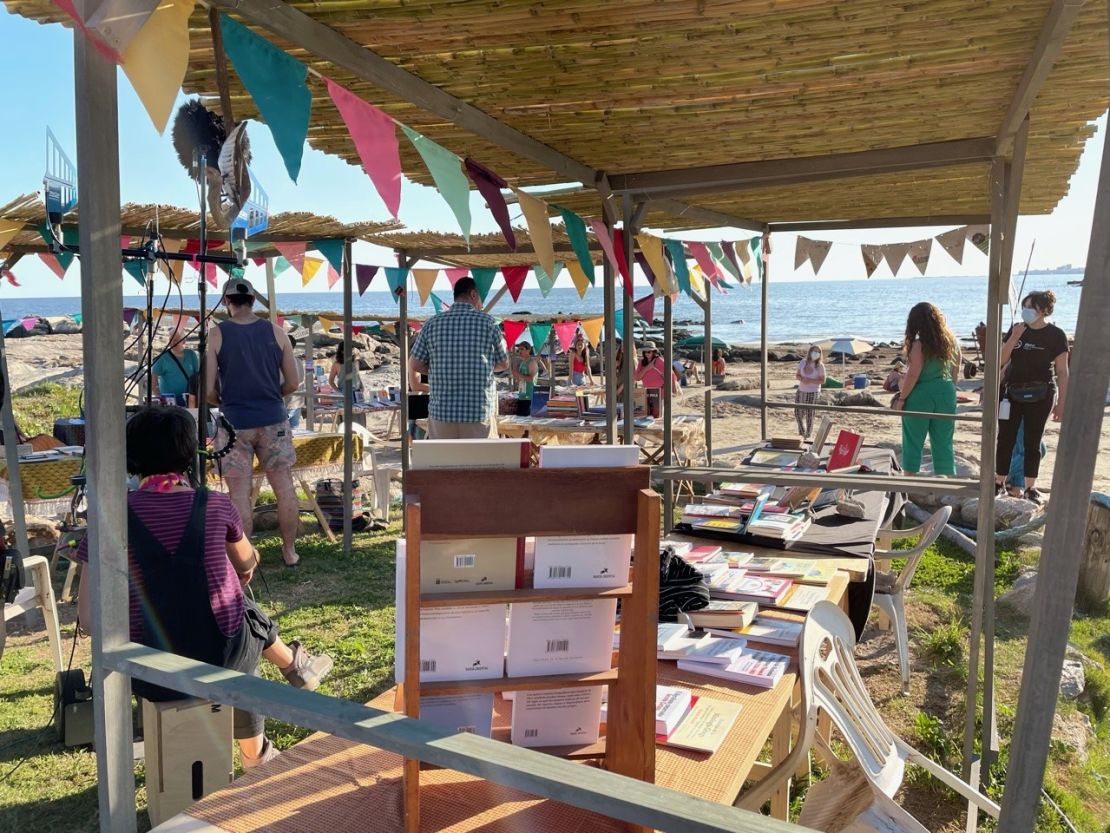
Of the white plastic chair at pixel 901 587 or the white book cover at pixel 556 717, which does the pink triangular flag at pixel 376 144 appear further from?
the white plastic chair at pixel 901 587

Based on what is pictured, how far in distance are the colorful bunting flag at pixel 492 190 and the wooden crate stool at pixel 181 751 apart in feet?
6.68

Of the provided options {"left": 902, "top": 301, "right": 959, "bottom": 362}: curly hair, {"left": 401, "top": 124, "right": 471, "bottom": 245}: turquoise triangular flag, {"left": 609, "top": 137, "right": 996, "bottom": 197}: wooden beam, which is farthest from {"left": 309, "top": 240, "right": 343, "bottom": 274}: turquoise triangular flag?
{"left": 902, "top": 301, "right": 959, "bottom": 362}: curly hair

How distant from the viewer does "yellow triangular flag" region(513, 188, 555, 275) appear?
371 centimetres

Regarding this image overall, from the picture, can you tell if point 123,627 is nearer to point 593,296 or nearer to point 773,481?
point 773,481

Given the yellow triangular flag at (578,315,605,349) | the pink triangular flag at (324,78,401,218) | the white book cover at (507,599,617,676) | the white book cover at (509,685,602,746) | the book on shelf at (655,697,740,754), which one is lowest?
the book on shelf at (655,697,740,754)

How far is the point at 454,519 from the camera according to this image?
1521 mm

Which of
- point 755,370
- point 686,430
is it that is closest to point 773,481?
point 686,430

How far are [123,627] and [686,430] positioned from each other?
704 centimetres

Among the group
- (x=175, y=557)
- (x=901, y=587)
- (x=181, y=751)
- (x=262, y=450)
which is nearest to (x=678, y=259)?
(x=901, y=587)

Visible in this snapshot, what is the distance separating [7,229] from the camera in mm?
5816

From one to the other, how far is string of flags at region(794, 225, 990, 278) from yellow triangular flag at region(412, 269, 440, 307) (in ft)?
13.1

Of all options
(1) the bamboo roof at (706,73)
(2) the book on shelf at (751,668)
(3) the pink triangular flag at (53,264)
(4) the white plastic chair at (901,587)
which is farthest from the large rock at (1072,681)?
(3) the pink triangular flag at (53,264)

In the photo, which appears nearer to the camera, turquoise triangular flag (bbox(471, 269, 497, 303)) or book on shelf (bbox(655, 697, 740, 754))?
book on shelf (bbox(655, 697, 740, 754))

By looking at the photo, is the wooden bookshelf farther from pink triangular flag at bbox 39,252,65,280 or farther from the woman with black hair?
pink triangular flag at bbox 39,252,65,280
